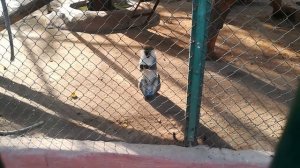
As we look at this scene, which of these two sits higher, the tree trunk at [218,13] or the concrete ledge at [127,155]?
the tree trunk at [218,13]

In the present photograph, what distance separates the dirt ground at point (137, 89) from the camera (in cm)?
269

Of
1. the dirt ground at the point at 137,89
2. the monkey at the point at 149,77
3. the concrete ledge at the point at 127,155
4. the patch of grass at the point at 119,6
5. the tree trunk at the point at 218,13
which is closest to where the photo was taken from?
the concrete ledge at the point at 127,155

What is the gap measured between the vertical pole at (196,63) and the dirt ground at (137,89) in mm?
255

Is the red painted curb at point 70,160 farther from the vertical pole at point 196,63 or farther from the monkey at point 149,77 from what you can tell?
the monkey at point 149,77

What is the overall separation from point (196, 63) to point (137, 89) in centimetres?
139

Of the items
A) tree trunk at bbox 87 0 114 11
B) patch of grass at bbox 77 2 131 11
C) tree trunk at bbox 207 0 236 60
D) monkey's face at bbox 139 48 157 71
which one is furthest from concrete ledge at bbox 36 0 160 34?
monkey's face at bbox 139 48 157 71

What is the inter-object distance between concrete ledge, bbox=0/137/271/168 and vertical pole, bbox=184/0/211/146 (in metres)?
0.14

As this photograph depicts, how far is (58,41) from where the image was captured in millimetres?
4648

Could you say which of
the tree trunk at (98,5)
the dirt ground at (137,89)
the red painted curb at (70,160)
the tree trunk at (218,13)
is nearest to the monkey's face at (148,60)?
the dirt ground at (137,89)

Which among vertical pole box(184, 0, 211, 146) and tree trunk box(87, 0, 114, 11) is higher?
vertical pole box(184, 0, 211, 146)

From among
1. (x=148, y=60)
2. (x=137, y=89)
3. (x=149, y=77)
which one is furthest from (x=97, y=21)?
(x=149, y=77)

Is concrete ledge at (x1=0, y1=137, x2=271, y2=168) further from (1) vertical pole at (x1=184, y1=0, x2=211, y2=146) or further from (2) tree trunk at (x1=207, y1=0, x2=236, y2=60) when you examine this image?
(2) tree trunk at (x1=207, y1=0, x2=236, y2=60)

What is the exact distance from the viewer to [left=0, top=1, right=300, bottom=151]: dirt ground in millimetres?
2688

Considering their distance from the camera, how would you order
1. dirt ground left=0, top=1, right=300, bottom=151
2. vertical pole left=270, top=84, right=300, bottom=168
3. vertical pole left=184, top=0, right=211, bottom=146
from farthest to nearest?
dirt ground left=0, top=1, right=300, bottom=151, vertical pole left=184, top=0, right=211, bottom=146, vertical pole left=270, top=84, right=300, bottom=168
